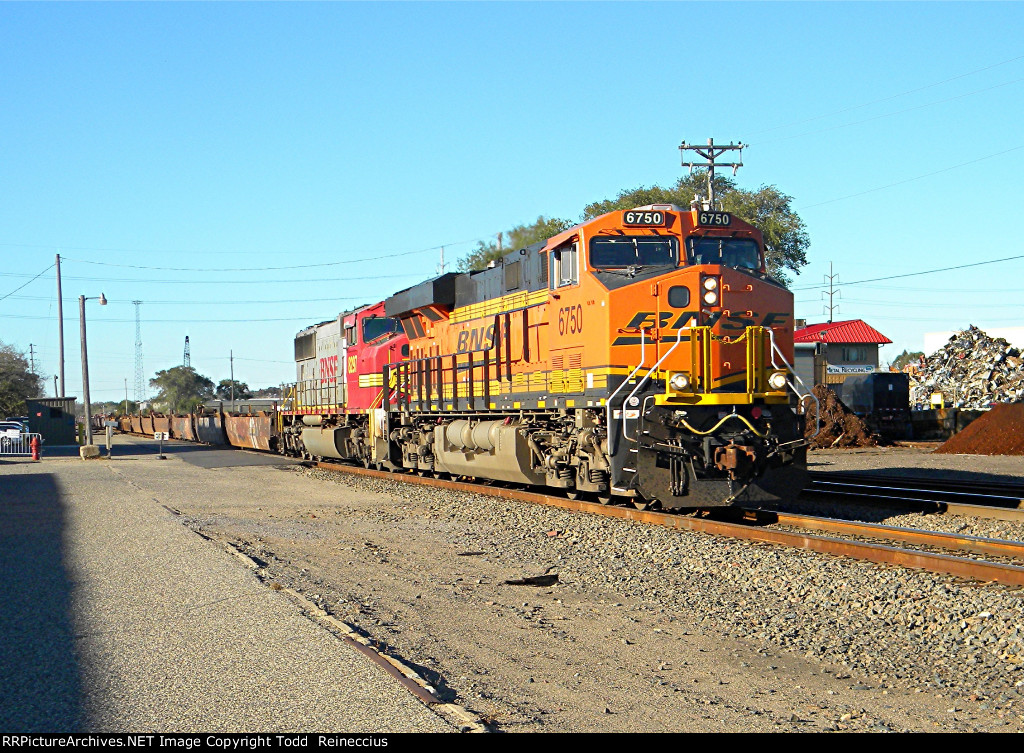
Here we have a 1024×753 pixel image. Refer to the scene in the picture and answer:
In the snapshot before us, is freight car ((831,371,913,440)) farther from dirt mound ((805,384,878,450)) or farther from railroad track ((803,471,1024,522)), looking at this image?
railroad track ((803,471,1024,522))

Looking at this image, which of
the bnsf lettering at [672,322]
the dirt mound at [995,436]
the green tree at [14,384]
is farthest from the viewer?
the green tree at [14,384]

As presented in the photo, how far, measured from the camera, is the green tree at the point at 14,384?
2352 inches

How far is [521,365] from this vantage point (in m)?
14.8

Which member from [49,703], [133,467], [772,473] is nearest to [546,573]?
[772,473]

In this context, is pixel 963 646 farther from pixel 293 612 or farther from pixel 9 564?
pixel 9 564

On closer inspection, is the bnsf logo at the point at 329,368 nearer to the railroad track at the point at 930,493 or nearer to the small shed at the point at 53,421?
the railroad track at the point at 930,493

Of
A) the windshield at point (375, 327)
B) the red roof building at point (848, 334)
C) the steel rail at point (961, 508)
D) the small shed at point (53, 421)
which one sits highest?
the red roof building at point (848, 334)

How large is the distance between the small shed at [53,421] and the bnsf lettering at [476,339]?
128ft

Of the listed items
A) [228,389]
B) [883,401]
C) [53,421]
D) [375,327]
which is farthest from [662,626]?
[228,389]

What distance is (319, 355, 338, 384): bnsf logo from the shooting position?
86.5 feet

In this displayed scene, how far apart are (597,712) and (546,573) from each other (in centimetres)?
425

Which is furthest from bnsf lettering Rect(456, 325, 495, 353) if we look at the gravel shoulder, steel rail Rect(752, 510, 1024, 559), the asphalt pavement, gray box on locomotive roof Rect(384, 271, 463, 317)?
the asphalt pavement

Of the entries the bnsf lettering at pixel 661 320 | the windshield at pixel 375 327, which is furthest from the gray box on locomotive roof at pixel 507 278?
the windshield at pixel 375 327

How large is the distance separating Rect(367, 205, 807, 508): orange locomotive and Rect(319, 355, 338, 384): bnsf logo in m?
12.6
